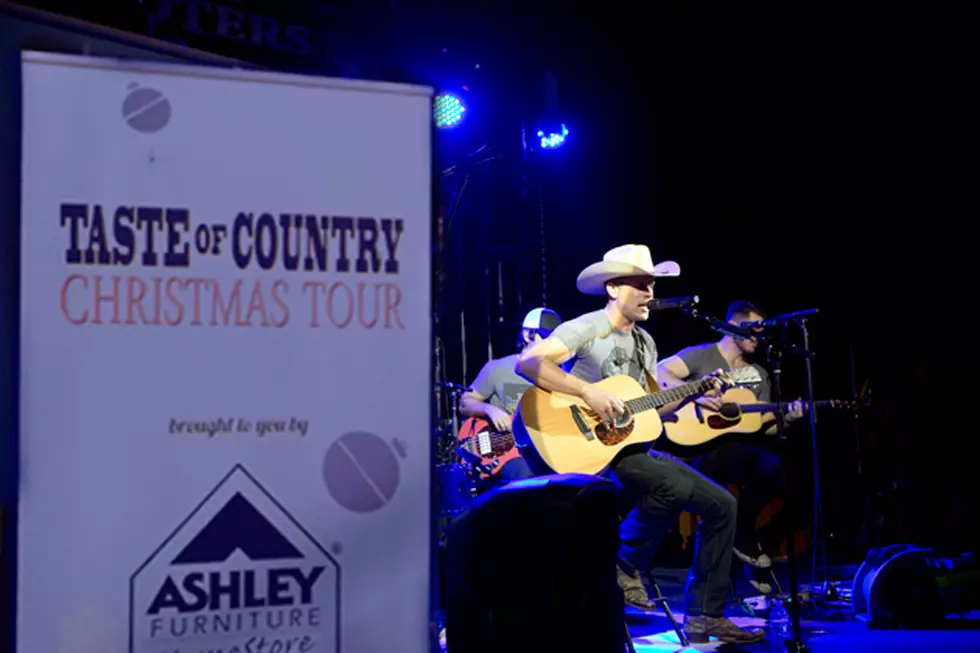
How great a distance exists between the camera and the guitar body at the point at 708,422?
587cm

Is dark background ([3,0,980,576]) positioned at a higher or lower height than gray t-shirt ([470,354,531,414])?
higher

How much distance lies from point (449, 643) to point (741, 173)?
730cm

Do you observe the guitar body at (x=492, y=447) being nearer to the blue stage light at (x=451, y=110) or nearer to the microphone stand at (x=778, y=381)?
the microphone stand at (x=778, y=381)

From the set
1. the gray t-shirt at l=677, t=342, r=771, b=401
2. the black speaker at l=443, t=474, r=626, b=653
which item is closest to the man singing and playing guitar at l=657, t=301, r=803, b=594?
the gray t-shirt at l=677, t=342, r=771, b=401

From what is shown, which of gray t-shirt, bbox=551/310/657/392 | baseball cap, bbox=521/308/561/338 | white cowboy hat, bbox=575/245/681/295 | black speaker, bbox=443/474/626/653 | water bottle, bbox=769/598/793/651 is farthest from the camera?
baseball cap, bbox=521/308/561/338

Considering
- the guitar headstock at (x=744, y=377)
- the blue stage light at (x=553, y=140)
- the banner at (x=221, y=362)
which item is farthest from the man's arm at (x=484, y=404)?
the banner at (x=221, y=362)

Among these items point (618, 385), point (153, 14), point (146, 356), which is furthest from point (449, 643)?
point (153, 14)

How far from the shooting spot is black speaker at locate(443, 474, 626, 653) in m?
2.36

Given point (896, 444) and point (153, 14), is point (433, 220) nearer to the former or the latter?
point (153, 14)

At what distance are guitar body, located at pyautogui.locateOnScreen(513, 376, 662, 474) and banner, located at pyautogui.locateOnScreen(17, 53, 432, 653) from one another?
112 inches

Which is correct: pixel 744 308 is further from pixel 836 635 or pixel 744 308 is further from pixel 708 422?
pixel 836 635

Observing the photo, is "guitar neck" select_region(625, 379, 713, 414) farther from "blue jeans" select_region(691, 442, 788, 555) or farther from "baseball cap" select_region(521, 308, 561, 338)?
"baseball cap" select_region(521, 308, 561, 338)

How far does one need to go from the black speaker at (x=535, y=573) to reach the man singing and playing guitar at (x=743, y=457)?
3.60 m

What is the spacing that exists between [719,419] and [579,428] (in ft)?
5.21
